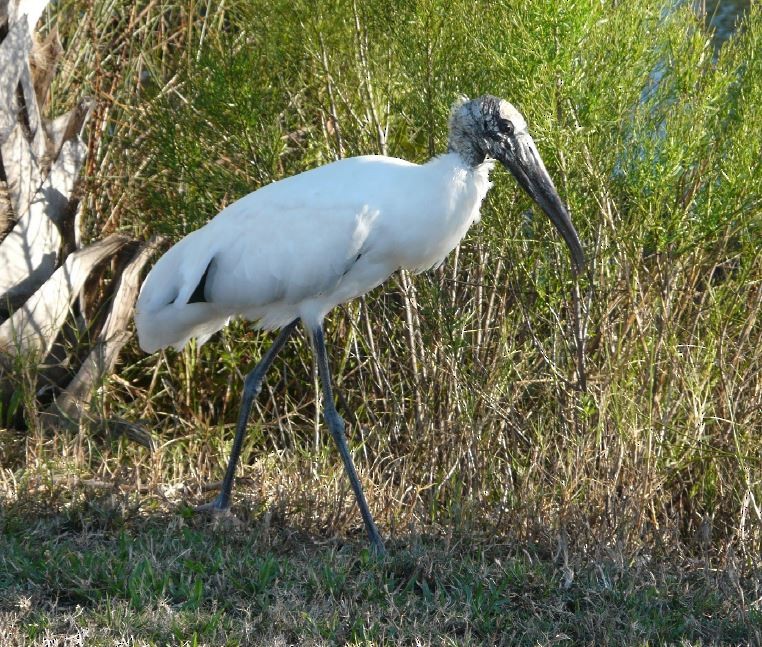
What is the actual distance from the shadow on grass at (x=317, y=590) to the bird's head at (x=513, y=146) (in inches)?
39.8

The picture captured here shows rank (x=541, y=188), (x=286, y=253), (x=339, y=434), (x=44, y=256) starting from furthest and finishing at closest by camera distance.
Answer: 1. (x=44, y=256)
2. (x=339, y=434)
3. (x=286, y=253)
4. (x=541, y=188)

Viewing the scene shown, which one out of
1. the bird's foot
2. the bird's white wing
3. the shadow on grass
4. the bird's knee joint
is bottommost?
the shadow on grass

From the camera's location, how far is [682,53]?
3.95 m

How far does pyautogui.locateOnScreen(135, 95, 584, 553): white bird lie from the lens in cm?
383

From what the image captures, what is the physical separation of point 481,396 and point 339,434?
59 cm

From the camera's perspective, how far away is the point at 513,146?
12.6 ft

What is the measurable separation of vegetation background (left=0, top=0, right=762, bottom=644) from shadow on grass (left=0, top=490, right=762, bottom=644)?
1 cm

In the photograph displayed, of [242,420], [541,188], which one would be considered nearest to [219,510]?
[242,420]

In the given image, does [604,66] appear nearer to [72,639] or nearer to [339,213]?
[339,213]

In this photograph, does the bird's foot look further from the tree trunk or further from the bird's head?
the bird's head

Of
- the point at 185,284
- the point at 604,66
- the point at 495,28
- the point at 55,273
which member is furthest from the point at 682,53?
the point at 55,273

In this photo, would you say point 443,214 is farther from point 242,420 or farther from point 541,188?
point 242,420

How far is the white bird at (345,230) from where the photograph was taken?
12.6 feet

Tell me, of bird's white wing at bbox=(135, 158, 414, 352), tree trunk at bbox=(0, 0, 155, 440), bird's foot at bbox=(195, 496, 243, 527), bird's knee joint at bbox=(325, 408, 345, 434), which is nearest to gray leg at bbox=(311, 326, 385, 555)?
bird's knee joint at bbox=(325, 408, 345, 434)
